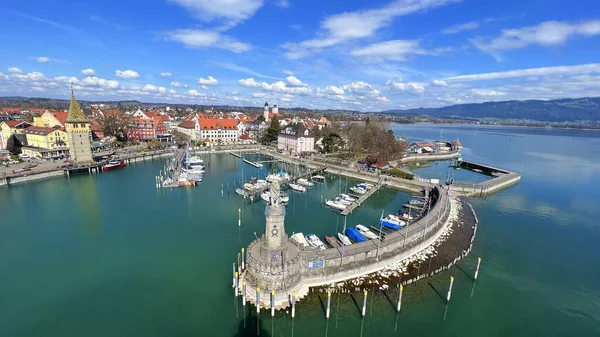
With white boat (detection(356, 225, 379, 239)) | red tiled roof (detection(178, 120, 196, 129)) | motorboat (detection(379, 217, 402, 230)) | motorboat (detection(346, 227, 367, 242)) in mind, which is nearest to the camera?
Result: motorboat (detection(346, 227, 367, 242))

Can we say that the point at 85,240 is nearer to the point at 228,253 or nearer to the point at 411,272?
the point at 228,253

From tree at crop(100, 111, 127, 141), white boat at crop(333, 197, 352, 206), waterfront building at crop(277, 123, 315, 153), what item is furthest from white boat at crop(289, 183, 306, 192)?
tree at crop(100, 111, 127, 141)

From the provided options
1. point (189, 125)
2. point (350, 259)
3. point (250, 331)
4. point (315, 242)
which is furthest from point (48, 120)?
point (350, 259)

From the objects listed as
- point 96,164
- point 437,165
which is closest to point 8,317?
point 96,164

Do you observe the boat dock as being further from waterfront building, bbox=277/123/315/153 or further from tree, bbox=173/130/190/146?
tree, bbox=173/130/190/146

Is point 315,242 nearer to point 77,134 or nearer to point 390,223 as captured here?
point 390,223

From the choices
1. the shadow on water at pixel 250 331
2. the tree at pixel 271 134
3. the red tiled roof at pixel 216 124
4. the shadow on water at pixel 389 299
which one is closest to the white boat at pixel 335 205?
the shadow on water at pixel 389 299
